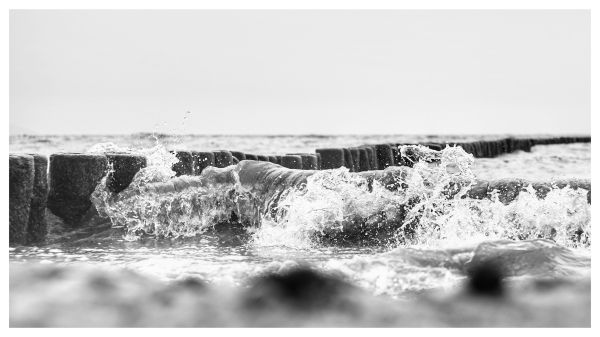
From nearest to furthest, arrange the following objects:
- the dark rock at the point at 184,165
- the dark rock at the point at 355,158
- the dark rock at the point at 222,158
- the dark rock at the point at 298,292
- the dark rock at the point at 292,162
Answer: the dark rock at the point at 298,292, the dark rock at the point at 184,165, the dark rock at the point at 222,158, the dark rock at the point at 292,162, the dark rock at the point at 355,158

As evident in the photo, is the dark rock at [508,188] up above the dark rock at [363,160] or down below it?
below

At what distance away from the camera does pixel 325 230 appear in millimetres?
4340

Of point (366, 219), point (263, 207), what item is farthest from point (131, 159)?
point (366, 219)

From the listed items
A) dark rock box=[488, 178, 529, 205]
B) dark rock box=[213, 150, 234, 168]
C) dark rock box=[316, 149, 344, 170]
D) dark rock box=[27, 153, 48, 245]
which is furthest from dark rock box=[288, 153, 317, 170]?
dark rock box=[27, 153, 48, 245]

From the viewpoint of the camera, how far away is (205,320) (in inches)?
98.0

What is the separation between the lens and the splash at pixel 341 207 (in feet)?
13.5

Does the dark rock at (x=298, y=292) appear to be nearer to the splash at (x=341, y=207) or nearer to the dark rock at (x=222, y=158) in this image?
the splash at (x=341, y=207)

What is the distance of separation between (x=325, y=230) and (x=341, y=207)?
224mm

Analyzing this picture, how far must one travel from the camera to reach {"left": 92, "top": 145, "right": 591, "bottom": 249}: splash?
4.12 metres

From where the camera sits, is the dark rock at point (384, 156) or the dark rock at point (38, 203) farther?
the dark rock at point (384, 156)

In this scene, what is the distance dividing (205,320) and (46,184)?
8.44ft

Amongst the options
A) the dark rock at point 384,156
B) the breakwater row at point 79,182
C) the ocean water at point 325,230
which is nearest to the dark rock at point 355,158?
the dark rock at point 384,156

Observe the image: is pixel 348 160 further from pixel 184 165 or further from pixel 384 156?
pixel 184 165
